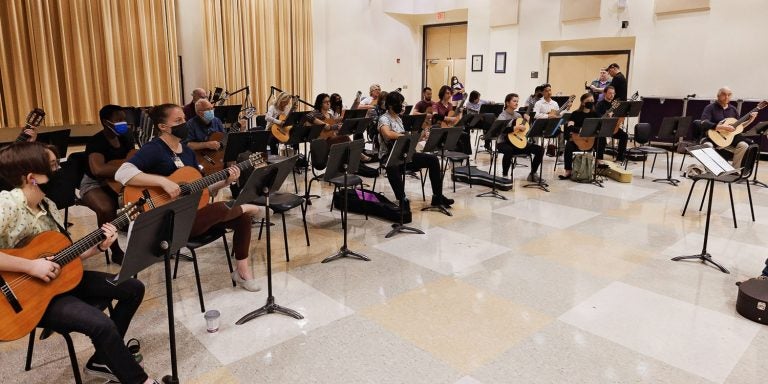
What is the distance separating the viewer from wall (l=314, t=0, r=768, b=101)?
405 inches

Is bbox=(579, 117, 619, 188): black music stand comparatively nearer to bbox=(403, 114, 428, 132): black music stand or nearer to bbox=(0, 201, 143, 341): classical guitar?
bbox=(403, 114, 428, 132): black music stand

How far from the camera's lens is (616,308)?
3.44 meters

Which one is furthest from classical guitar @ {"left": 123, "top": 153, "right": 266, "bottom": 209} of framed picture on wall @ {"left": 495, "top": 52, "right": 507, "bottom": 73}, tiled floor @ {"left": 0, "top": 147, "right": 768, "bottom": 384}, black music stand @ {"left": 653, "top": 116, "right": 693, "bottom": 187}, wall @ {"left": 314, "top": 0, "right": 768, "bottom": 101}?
framed picture on wall @ {"left": 495, "top": 52, "right": 507, "bottom": 73}

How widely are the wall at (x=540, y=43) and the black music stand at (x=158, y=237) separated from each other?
11.6 meters

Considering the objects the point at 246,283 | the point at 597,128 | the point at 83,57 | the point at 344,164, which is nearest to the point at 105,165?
the point at 246,283

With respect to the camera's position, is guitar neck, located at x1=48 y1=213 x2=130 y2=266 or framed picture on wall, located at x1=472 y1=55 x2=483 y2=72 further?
framed picture on wall, located at x1=472 y1=55 x2=483 y2=72

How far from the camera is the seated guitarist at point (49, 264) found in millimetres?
2154

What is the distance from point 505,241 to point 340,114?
4.21 m

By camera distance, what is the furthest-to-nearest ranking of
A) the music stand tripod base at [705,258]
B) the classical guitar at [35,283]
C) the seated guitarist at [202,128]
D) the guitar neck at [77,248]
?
the seated guitarist at [202,128] → the music stand tripod base at [705,258] → the guitar neck at [77,248] → the classical guitar at [35,283]

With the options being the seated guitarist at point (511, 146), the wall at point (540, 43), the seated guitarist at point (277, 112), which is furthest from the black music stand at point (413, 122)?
the wall at point (540, 43)

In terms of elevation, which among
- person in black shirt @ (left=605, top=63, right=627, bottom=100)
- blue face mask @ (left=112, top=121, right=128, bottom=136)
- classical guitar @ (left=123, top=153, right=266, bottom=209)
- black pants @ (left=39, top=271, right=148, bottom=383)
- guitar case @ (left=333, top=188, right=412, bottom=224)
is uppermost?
person in black shirt @ (left=605, top=63, right=627, bottom=100)

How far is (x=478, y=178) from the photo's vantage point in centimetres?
721

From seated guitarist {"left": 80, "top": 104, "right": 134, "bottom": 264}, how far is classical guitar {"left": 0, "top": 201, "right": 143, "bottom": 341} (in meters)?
1.83

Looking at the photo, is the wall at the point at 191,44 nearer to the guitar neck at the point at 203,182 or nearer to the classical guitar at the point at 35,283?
the guitar neck at the point at 203,182
